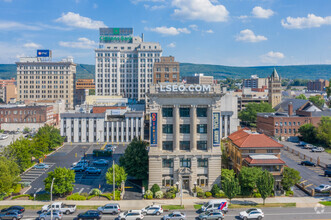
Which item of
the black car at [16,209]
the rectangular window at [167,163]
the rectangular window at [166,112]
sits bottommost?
the black car at [16,209]

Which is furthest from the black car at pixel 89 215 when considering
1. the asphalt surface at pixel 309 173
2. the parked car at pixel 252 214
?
the asphalt surface at pixel 309 173

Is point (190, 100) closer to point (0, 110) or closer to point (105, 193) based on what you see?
point (105, 193)

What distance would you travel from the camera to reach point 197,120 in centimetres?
6350

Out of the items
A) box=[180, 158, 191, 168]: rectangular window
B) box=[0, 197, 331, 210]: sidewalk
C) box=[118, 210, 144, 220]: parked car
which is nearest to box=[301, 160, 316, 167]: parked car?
box=[0, 197, 331, 210]: sidewalk

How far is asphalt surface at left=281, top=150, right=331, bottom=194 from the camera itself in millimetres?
69125

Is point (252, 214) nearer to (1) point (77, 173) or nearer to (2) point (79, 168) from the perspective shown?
(1) point (77, 173)

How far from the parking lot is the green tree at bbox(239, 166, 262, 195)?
29049mm

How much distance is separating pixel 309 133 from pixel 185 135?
73.2 metres

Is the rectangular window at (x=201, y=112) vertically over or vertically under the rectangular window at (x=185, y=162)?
over

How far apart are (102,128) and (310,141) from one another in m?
84.6

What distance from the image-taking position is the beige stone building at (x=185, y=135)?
61.7 meters

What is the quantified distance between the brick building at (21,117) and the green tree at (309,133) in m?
117

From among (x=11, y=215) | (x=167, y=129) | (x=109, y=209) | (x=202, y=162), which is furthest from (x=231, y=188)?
(x=11, y=215)

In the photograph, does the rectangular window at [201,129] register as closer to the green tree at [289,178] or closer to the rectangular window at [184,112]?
the rectangular window at [184,112]
